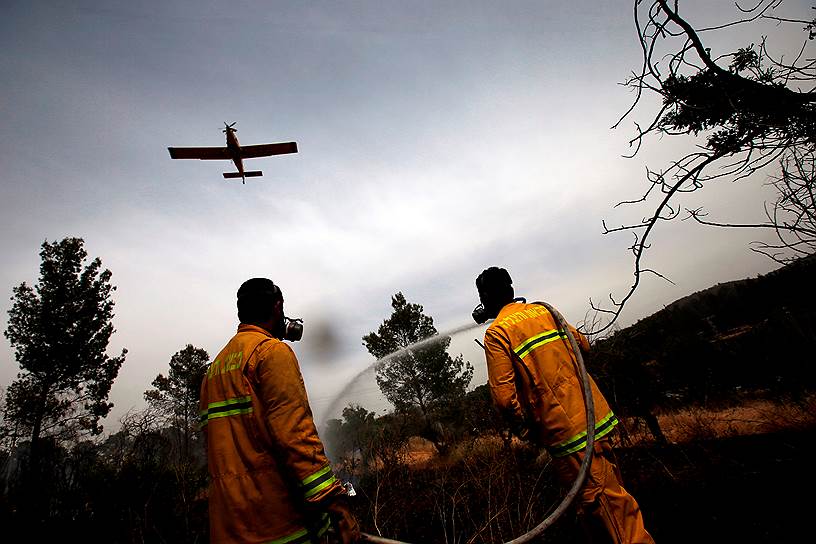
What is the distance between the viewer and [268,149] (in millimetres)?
10000

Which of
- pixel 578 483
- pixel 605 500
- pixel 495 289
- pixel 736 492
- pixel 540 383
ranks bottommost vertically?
pixel 736 492

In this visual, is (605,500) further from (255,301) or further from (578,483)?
(255,301)

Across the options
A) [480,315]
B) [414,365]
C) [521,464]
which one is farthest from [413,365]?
[480,315]

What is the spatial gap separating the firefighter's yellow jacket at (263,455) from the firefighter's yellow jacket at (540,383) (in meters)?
1.47

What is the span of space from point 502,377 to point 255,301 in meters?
2.01

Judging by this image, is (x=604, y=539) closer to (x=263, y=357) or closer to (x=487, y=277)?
(x=487, y=277)

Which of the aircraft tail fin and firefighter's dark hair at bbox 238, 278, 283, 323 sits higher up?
the aircraft tail fin

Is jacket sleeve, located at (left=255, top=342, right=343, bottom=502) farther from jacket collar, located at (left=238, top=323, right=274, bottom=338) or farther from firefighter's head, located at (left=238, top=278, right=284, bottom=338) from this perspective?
firefighter's head, located at (left=238, top=278, right=284, bottom=338)

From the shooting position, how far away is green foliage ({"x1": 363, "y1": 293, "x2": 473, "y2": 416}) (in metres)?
24.2

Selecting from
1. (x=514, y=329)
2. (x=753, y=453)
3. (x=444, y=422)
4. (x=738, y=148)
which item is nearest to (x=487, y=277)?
(x=514, y=329)

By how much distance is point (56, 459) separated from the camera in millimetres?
6160

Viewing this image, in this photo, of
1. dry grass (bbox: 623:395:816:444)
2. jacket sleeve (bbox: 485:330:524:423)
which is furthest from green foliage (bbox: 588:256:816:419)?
jacket sleeve (bbox: 485:330:524:423)

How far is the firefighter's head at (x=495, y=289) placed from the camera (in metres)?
3.48

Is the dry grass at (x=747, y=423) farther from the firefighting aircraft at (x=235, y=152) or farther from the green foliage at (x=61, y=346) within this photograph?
the green foliage at (x=61, y=346)
